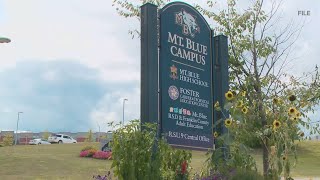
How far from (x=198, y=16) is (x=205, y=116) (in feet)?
6.34

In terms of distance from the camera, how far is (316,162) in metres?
37.8

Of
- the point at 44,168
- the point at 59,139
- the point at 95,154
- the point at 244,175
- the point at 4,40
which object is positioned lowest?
the point at 44,168

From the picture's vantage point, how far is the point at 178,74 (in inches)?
352

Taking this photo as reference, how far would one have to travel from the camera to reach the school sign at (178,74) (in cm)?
835

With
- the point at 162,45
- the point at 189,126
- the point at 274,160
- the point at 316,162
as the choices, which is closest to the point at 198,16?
the point at 162,45

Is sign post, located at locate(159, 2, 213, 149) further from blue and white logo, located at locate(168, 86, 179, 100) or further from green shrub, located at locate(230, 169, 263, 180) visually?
green shrub, located at locate(230, 169, 263, 180)

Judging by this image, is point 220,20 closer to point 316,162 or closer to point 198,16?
point 198,16

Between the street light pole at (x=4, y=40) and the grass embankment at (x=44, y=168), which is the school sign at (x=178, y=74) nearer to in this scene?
the street light pole at (x=4, y=40)

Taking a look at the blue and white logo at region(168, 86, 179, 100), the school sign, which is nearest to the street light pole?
the school sign

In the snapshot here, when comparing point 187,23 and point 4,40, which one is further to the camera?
point 4,40

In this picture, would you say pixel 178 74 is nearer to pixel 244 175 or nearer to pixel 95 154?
pixel 244 175

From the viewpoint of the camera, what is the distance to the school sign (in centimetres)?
835

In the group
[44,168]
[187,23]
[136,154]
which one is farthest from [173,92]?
[44,168]

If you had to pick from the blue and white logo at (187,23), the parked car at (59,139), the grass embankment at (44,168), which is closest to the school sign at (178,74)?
the blue and white logo at (187,23)
